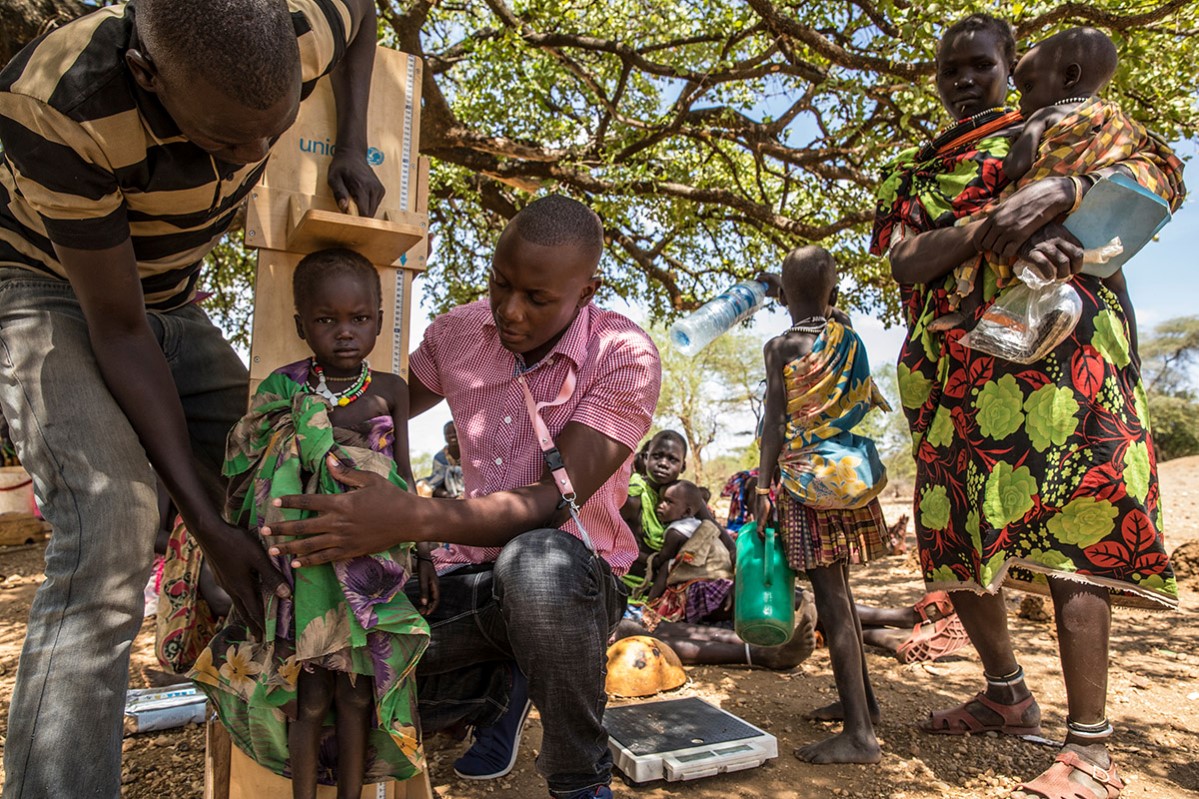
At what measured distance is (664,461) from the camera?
18.7 ft

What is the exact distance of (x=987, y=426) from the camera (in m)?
2.49

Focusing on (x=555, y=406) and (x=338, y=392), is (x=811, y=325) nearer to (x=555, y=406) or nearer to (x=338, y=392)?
(x=555, y=406)

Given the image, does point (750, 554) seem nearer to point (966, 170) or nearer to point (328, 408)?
point (966, 170)

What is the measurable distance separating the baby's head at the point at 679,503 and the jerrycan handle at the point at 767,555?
92.7 inches

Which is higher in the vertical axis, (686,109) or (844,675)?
(686,109)

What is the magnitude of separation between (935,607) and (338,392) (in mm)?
3359

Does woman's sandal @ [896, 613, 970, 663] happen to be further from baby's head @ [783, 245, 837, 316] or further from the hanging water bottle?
the hanging water bottle

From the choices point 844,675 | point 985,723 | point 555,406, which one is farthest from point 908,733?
point 555,406

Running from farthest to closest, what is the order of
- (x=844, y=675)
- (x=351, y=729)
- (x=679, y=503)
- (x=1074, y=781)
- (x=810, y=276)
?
(x=679, y=503) → (x=810, y=276) → (x=844, y=675) → (x=1074, y=781) → (x=351, y=729)

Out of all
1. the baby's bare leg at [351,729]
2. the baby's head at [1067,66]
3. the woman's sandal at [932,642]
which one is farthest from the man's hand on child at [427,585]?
the woman's sandal at [932,642]

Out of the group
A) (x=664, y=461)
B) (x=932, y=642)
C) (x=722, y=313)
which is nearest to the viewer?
(x=932, y=642)

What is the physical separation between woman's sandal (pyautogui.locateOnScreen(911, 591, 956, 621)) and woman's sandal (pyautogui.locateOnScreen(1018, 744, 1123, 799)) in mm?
1840

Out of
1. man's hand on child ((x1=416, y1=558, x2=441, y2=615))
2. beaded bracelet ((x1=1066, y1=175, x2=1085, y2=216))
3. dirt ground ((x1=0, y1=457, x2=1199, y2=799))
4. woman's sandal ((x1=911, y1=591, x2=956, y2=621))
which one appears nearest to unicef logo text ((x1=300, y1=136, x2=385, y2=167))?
man's hand on child ((x1=416, y1=558, x2=441, y2=615))

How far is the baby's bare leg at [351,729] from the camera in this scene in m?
1.81
